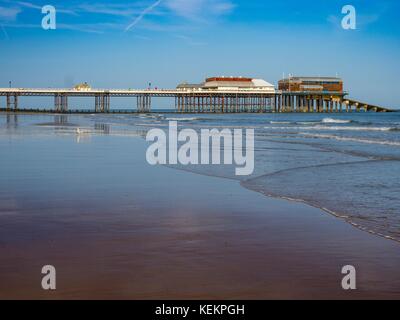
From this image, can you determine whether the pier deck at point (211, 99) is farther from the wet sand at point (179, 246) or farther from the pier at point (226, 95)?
the wet sand at point (179, 246)

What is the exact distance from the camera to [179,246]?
5730 mm

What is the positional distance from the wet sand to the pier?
3586 inches

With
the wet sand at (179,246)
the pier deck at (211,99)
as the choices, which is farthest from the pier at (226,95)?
the wet sand at (179,246)

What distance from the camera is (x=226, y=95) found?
109m

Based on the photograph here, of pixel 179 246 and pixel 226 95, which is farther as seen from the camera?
pixel 226 95

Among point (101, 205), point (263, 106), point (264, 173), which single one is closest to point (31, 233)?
point (101, 205)

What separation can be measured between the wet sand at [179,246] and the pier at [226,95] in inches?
3586

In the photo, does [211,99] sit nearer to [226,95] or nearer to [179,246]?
[226,95]

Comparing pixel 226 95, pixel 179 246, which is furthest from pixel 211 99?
pixel 179 246

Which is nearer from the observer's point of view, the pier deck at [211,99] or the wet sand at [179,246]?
the wet sand at [179,246]

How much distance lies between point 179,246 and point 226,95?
343 feet

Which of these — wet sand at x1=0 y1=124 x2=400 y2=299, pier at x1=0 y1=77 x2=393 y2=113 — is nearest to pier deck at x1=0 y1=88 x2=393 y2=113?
pier at x1=0 y1=77 x2=393 y2=113

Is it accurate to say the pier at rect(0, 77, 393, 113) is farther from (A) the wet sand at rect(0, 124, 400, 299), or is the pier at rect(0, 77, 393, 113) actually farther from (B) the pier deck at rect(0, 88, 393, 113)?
(A) the wet sand at rect(0, 124, 400, 299)

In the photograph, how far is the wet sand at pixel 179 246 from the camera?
449cm
